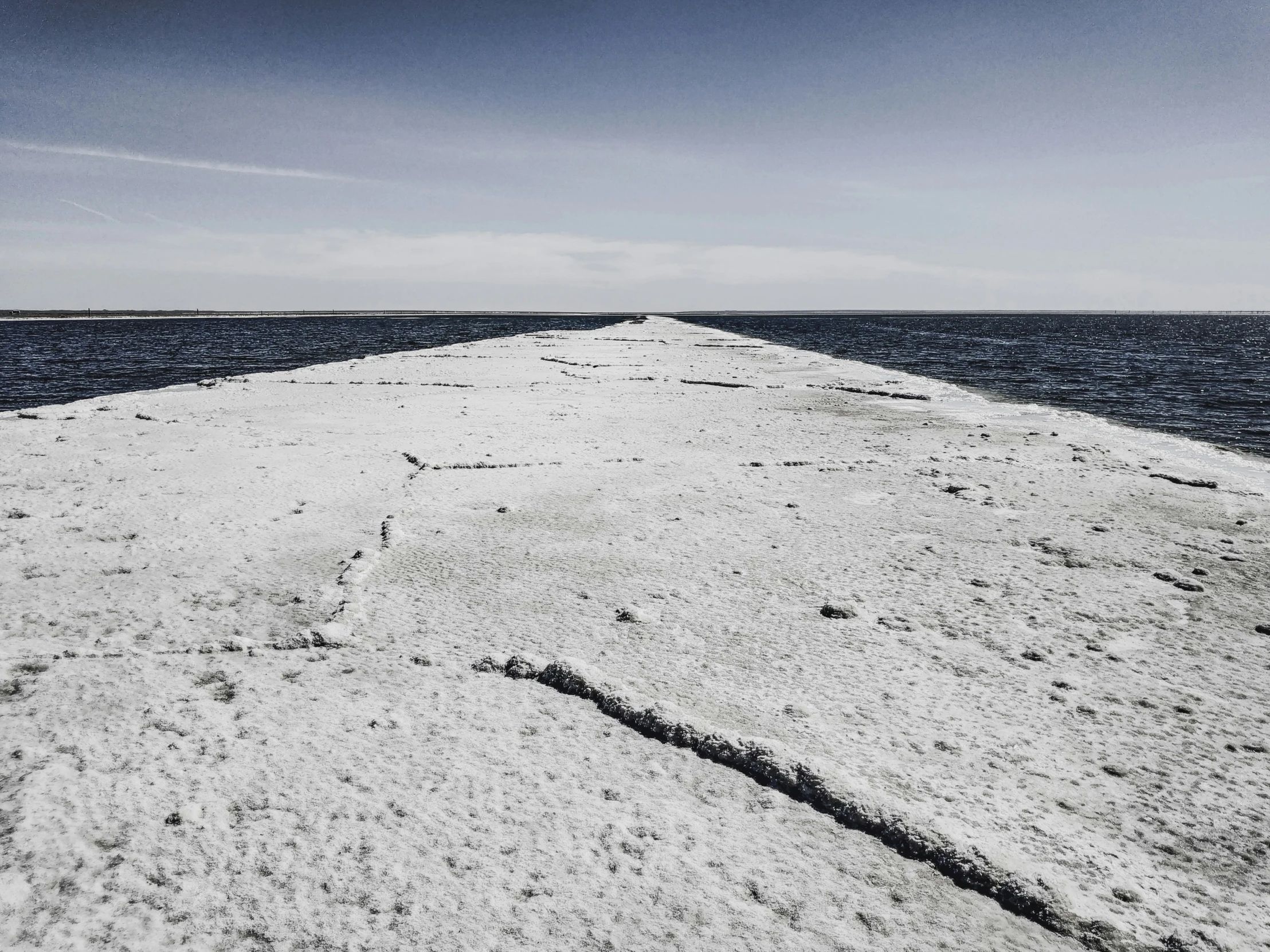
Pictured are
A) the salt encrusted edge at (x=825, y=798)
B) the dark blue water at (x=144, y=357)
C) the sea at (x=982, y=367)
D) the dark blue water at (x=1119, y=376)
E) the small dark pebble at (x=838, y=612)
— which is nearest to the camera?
the salt encrusted edge at (x=825, y=798)

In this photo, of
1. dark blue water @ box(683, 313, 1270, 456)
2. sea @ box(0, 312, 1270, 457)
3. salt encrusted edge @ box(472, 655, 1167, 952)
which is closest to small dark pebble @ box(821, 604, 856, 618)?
salt encrusted edge @ box(472, 655, 1167, 952)

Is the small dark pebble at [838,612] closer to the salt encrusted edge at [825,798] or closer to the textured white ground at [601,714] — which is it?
the textured white ground at [601,714]

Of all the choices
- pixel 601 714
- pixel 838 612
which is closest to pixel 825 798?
pixel 601 714

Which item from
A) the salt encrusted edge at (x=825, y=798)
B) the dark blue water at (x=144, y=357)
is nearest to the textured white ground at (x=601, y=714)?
the salt encrusted edge at (x=825, y=798)

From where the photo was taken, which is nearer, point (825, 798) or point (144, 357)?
point (825, 798)

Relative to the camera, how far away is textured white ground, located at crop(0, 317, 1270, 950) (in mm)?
1441

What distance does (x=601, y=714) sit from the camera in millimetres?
2082

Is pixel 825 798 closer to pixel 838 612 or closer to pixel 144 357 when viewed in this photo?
pixel 838 612

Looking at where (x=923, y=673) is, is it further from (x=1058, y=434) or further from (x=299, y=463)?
(x=1058, y=434)

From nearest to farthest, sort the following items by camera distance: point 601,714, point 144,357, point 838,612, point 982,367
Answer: point 601,714, point 838,612, point 982,367, point 144,357

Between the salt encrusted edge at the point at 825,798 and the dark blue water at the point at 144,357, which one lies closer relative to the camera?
the salt encrusted edge at the point at 825,798

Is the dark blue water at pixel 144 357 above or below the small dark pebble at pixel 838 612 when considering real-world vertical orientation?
above

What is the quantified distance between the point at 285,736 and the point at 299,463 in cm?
370

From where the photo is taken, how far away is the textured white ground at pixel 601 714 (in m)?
1.44
